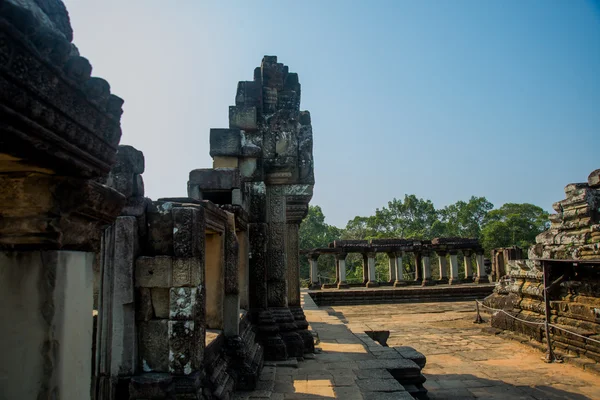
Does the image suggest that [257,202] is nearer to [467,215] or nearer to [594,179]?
[594,179]

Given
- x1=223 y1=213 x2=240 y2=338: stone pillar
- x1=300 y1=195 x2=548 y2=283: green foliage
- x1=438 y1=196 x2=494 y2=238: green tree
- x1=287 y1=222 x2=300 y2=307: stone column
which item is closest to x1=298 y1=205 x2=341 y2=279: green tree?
x1=300 y1=195 x2=548 y2=283: green foliage

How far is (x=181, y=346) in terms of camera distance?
316cm

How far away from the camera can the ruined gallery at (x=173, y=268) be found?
1.44 m

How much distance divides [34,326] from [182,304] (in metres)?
1.72

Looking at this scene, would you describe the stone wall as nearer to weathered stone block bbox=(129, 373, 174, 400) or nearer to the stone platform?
weathered stone block bbox=(129, 373, 174, 400)

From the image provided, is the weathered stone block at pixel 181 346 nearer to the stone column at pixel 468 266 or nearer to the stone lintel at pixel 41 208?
the stone lintel at pixel 41 208

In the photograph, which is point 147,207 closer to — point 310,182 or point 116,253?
point 116,253

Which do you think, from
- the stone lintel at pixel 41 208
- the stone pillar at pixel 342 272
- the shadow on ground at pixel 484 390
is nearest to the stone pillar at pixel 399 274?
the stone pillar at pixel 342 272

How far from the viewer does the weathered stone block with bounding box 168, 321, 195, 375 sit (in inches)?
124

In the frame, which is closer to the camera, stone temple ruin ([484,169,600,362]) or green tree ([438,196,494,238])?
stone temple ruin ([484,169,600,362])

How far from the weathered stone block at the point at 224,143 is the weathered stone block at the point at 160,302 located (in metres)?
4.02

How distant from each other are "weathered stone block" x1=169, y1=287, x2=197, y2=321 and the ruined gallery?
10 millimetres

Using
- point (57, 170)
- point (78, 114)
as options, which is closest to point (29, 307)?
point (57, 170)

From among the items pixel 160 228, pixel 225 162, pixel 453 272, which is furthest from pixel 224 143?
pixel 453 272
